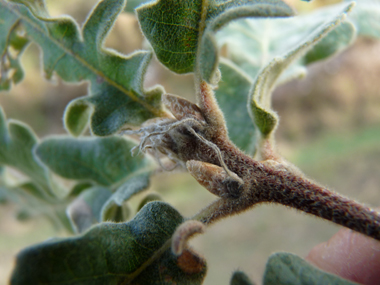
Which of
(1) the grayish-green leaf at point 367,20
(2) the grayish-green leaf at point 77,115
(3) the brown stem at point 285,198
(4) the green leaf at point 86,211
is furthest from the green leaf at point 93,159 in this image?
(1) the grayish-green leaf at point 367,20

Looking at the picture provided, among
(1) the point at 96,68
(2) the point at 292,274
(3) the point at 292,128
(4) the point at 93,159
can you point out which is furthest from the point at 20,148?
(3) the point at 292,128

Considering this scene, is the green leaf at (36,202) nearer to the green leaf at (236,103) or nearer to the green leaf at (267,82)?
the green leaf at (236,103)

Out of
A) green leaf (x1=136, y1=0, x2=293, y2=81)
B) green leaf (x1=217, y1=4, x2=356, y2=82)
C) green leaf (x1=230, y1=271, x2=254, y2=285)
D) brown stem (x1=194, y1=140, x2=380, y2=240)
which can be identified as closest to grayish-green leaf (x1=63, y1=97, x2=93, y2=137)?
green leaf (x1=136, y1=0, x2=293, y2=81)

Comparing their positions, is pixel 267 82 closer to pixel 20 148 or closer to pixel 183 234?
pixel 183 234

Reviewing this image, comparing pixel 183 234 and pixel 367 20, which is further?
pixel 367 20

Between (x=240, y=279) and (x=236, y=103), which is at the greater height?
(x=236, y=103)

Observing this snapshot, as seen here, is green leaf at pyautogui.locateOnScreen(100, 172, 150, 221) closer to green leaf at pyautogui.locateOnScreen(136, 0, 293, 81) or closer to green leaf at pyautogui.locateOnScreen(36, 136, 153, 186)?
green leaf at pyautogui.locateOnScreen(36, 136, 153, 186)

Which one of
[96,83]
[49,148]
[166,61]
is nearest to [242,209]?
[166,61]

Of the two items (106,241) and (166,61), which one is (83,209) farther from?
(166,61)
